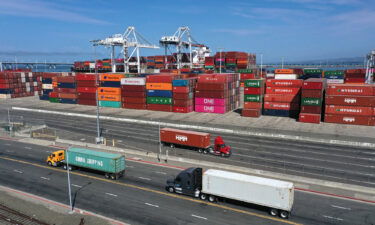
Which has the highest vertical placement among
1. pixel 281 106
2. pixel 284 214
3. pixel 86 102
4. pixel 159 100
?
pixel 159 100

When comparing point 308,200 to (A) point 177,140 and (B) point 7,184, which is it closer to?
(A) point 177,140

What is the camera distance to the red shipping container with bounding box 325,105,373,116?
58.1 m

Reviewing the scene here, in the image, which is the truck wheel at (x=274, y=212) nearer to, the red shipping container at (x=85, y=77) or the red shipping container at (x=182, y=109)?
the red shipping container at (x=182, y=109)

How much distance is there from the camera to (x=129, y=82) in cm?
8381

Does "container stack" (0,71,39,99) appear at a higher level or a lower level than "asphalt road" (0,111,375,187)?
higher

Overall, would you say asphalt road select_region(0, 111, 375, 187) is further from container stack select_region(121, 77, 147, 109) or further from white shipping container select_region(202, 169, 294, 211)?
container stack select_region(121, 77, 147, 109)

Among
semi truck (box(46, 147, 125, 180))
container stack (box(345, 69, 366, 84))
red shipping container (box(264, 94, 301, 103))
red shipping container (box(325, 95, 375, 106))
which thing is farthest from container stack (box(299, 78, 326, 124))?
semi truck (box(46, 147, 125, 180))

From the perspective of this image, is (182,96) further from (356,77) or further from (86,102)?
(356,77)

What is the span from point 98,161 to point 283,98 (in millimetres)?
49415

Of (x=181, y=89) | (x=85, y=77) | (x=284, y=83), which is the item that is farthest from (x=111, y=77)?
(x=284, y=83)

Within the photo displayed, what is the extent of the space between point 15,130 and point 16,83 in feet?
213

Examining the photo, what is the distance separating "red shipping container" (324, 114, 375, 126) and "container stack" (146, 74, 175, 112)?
1634 inches

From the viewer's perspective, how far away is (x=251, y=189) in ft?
84.7

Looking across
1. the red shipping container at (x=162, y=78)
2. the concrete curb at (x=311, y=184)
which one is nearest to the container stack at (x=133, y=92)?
the red shipping container at (x=162, y=78)
